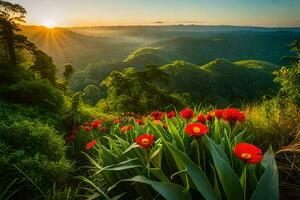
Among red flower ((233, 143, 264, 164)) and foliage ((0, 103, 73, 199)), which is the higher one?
red flower ((233, 143, 264, 164))

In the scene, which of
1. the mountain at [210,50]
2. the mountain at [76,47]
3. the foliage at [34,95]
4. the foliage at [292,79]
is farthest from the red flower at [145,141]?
the mountain at [210,50]

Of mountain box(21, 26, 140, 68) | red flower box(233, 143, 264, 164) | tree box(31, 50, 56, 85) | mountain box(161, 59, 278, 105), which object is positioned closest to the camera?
red flower box(233, 143, 264, 164)

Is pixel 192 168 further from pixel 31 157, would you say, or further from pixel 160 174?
pixel 31 157

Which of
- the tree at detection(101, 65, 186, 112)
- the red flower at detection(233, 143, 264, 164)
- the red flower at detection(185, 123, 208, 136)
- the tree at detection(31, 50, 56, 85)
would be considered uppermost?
the red flower at detection(185, 123, 208, 136)

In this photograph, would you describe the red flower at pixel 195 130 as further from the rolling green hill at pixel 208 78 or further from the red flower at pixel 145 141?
the rolling green hill at pixel 208 78

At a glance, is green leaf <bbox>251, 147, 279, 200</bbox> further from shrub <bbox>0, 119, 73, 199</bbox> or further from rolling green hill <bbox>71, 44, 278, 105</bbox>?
rolling green hill <bbox>71, 44, 278, 105</bbox>

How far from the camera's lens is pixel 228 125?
3525 millimetres

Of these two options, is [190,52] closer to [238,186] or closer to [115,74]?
[115,74]

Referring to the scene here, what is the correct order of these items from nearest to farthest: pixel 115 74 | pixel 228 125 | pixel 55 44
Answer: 1. pixel 228 125
2. pixel 115 74
3. pixel 55 44

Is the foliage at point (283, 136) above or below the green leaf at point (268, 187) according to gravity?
below

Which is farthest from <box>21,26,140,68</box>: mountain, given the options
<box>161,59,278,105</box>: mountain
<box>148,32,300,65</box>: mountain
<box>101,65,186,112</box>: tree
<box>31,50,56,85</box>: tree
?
<box>31,50,56,85</box>: tree

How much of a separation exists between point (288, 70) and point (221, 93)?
9054cm

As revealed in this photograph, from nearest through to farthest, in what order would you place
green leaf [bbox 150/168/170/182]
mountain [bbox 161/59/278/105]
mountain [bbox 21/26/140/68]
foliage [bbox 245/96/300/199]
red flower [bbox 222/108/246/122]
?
green leaf [bbox 150/168/170/182] → foliage [bbox 245/96/300/199] → red flower [bbox 222/108/246/122] → mountain [bbox 161/59/278/105] → mountain [bbox 21/26/140/68]

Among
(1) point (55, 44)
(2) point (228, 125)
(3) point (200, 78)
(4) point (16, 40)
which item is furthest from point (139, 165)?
(1) point (55, 44)
